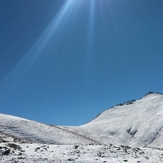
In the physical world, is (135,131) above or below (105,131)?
below

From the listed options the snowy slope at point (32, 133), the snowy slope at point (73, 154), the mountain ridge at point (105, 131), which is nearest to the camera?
the snowy slope at point (73, 154)

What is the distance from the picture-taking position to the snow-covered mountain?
23.7 metres

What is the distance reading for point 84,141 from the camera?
57.8 m

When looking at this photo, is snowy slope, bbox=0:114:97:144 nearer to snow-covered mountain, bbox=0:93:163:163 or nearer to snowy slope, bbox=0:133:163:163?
snow-covered mountain, bbox=0:93:163:163

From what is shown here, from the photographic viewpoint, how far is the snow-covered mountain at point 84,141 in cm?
2366

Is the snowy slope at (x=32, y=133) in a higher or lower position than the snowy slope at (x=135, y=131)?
lower

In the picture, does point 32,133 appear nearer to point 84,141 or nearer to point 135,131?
point 84,141

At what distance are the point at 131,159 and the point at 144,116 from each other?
94008 mm

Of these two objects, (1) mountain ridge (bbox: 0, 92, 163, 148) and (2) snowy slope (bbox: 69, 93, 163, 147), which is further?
(2) snowy slope (bbox: 69, 93, 163, 147)

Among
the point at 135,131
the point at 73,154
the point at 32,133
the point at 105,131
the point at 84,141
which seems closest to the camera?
the point at 73,154

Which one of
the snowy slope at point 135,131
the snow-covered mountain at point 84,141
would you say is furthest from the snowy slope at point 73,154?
the snowy slope at point 135,131

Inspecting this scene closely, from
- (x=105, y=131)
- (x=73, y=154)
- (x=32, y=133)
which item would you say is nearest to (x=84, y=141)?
(x=32, y=133)

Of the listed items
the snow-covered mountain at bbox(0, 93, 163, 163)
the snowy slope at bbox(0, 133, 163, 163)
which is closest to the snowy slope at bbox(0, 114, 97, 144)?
the snow-covered mountain at bbox(0, 93, 163, 163)

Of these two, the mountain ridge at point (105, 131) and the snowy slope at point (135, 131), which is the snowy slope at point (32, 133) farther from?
the snowy slope at point (135, 131)
